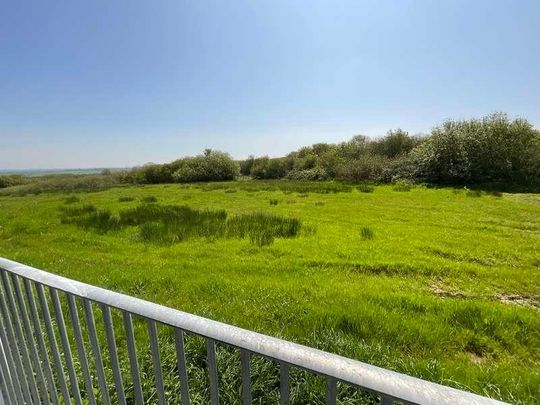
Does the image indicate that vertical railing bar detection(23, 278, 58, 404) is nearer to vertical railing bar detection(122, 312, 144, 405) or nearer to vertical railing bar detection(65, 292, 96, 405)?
vertical railing bar detection(65, 292, 96, 405)

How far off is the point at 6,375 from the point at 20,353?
0.29 m

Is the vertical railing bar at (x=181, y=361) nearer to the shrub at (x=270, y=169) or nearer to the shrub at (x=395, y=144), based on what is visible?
the shrub at (x=395, y=144)

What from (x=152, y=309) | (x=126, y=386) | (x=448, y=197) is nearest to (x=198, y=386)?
(x=126, y=386)

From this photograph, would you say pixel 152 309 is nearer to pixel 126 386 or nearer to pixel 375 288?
pixel 126 386

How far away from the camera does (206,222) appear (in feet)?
36.8

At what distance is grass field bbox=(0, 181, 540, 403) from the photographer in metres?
3.90

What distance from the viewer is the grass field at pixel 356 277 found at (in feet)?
A: 12.8

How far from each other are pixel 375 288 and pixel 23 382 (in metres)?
4.98

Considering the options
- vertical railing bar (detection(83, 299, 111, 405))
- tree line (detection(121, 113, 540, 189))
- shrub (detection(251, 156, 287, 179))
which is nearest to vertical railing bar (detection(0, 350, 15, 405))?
vertical railing bar (detection(83, 299, 111, 405))

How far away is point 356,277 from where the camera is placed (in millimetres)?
6418

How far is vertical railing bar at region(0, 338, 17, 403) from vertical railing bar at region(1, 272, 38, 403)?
131 mm

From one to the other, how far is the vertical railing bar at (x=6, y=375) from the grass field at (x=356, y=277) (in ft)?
4.76

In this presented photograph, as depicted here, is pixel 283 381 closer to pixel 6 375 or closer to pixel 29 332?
pixel 29 332

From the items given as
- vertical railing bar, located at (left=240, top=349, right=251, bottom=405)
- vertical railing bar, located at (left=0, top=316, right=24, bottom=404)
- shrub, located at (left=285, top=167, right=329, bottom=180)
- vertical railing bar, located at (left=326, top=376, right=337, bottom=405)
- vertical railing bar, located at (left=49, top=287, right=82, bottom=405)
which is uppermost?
vertical railing bar, located at (left=326, top=376, right=337, bottom=405)
